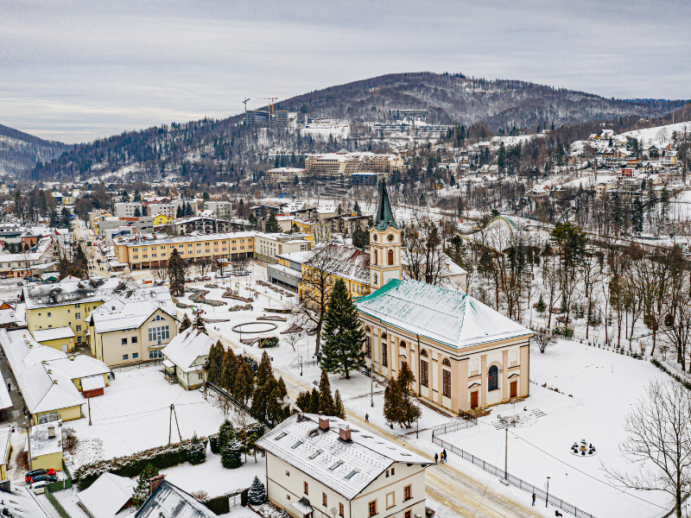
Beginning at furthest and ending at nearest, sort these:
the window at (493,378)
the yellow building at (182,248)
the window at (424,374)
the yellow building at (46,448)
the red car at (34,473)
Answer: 1. the yellow building at (182,248)
2. the window at (424,374)
3. the window at (493,378)
4. the yellow building at (46,448)
5. the red car at (34,473)

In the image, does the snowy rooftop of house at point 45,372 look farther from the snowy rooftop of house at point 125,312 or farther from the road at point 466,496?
the road at point 466,496

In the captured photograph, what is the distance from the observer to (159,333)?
43594mm

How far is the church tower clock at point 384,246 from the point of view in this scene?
4241 cm

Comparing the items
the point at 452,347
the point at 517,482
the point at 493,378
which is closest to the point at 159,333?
the point at 452,347

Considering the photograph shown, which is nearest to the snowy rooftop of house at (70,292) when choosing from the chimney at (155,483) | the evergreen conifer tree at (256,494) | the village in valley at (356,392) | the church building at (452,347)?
the village in valley at (356,392)

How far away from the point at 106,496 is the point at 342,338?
17864 mm

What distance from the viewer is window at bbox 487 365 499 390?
32.8 m

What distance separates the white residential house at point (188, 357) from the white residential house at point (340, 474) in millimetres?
13430

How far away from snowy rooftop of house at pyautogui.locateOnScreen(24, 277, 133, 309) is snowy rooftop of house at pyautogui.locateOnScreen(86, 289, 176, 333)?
308 cm

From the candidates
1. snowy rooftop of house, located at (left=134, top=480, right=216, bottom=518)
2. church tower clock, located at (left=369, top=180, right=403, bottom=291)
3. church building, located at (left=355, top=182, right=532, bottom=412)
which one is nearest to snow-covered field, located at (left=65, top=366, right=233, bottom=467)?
snowy rooftop of house, located at (left=134, top=480, right=216, bottom=518)

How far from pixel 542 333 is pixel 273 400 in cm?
2303

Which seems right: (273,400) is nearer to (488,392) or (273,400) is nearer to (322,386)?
(322,386)

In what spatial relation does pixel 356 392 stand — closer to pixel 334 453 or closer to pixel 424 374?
pixel 424 374

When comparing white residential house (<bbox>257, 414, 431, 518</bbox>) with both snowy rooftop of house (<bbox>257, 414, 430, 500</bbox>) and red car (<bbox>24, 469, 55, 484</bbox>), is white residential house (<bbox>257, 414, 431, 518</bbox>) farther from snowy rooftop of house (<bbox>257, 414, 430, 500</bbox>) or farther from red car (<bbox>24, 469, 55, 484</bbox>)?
red car (<bbox>24, 469, 55, 484</bbox>)
